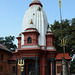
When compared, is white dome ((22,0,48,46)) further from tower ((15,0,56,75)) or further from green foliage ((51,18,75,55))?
green foliage ((51,18,75,55))

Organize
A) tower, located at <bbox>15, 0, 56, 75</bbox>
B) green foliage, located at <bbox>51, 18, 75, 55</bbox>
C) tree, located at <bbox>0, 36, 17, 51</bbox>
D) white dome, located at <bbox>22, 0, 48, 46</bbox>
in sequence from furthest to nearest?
tree, located at <bbox>0, 36, 17, 51</bbox> < green foliage, located at <bbox>51, 18, 75, 55</bbox> < white dome, located at <bbox>22, 0, 48, 46</bbox> < tower, located at <bbox>15, 0, 56, 75</bbox>

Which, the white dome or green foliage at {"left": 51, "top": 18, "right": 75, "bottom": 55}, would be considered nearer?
the white dome

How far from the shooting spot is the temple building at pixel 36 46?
22938 millimetres

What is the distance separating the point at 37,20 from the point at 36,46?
613 centimetres

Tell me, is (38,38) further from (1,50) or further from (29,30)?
(1,50)

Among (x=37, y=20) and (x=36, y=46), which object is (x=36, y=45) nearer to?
(x=36, y=46)

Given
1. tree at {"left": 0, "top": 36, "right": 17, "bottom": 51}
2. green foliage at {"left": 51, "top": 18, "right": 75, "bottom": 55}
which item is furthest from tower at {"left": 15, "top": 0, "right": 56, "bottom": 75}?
tree at {"left": 0, "top": 36, "right": 17, "bottom": 51}

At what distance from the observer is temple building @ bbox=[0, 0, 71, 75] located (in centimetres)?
2294

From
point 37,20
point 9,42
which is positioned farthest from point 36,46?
point 9,42

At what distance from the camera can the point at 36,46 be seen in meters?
23.1

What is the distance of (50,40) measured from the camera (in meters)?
26.0

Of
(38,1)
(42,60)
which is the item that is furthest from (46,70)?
(38,1)

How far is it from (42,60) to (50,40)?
4.30 m

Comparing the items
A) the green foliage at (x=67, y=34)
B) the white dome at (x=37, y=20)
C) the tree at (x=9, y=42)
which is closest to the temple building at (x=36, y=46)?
the white dome at (x=37, y=20)
